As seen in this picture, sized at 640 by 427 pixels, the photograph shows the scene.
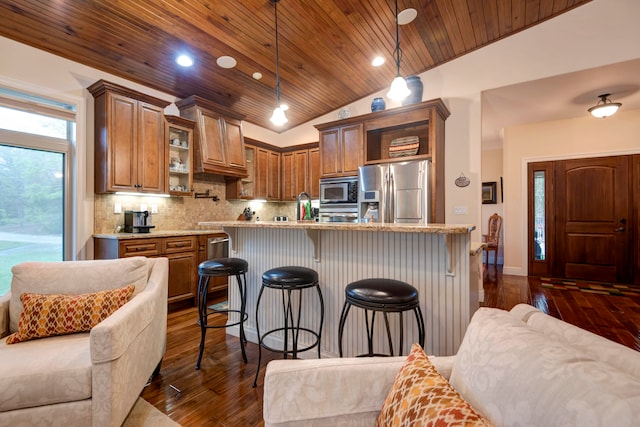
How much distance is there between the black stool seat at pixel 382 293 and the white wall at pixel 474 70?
271cm

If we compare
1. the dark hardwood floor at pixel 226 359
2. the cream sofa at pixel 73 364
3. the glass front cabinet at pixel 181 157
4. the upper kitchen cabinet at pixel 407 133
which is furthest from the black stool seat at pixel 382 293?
the glass front cabinet at pixel 181 157

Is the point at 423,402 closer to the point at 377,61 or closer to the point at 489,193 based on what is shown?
the point at 377,61

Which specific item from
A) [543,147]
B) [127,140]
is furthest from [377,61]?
[543,147]

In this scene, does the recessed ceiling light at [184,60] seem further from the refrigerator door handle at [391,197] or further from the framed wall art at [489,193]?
the framed wall art at [489,193]

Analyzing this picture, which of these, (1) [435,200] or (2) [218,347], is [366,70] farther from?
(2) [218,347]

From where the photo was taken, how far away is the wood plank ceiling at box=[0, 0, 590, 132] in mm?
2672

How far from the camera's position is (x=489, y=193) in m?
6.52

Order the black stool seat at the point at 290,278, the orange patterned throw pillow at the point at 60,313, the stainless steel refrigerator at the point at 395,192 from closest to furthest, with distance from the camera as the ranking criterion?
the orange patterned throw pillow at the point at 60,313 < the black stool seat at the point at 290,278 < the stainless steel refrigerator at the point at 395,192

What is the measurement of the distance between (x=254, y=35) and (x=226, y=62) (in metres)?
0.56

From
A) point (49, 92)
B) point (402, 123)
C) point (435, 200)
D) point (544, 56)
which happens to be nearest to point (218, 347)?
point (435, 200)

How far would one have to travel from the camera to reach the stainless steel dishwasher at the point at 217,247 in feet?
12.3

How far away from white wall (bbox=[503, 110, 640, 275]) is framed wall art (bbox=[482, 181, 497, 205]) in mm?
1120

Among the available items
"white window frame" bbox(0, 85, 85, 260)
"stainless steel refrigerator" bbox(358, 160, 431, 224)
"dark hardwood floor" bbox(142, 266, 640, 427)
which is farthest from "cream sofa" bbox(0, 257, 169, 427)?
"stainless steel refrigerator" bbox(358, 160, 431, 224)

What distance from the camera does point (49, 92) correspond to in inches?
116
